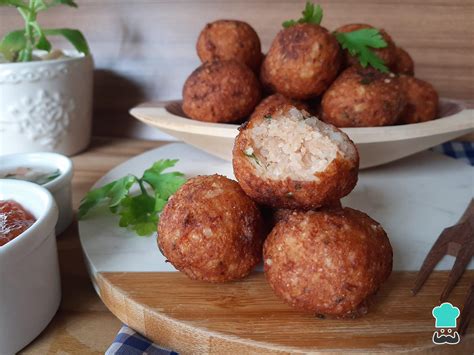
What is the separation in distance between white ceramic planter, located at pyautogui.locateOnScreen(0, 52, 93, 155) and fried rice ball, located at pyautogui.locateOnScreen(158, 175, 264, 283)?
105 centimetres

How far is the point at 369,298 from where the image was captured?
2.89 feet

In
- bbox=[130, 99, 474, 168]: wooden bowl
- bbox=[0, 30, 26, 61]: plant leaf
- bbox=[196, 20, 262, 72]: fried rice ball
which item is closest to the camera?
bbox=[130, 99, 474, 168]: wooden bowl

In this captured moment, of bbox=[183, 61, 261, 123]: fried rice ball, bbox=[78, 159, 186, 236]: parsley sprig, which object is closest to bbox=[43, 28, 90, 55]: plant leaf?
bbox=[183, 61, 261, 123]: fried rice ball

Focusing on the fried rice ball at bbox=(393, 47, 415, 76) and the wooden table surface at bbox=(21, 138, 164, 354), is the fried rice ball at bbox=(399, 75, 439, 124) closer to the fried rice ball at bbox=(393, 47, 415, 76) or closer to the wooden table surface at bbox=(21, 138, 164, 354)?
the fried rice ball at bbox=(393, 47, 415, 76)

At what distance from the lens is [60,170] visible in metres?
1.38

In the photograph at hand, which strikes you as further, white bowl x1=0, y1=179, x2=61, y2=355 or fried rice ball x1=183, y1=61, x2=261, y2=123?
fried rice ball x1=183, y1=61, x2=261, y2=123

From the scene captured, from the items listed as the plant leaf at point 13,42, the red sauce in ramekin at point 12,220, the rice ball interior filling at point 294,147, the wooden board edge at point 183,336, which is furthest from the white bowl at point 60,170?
the rice ball interior filling at point 294,147

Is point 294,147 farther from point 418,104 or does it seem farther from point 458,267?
point 418,104

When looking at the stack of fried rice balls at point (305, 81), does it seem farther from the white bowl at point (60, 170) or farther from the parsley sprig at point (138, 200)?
the white bowl at point (60, 170)

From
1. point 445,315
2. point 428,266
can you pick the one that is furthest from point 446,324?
point 428,266

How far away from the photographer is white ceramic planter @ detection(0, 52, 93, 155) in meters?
1.74

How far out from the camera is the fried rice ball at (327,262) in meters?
0.84

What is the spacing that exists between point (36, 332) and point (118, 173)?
Answer: 2.30 ft

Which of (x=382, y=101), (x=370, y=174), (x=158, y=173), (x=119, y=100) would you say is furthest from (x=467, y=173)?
(x=119, y=100)
